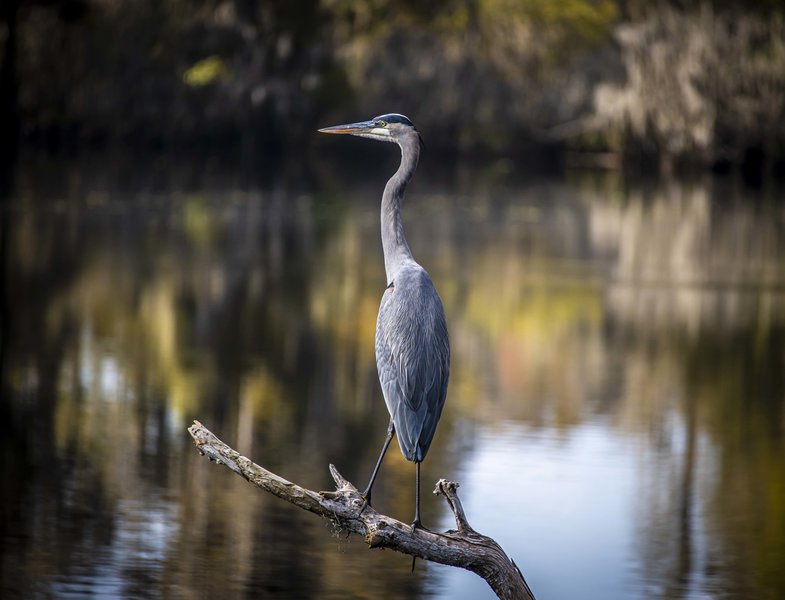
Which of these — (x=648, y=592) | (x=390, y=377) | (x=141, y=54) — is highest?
(x=141, y=54)

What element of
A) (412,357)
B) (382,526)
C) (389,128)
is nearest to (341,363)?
(389,128)

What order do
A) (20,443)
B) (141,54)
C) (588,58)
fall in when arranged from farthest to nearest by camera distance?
1. (588,58)
2. (141,54)
3. (20,443)

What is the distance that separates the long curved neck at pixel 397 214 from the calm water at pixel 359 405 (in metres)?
2.39

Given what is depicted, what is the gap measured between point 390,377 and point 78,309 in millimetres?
9906

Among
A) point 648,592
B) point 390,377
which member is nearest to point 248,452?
point 648,592

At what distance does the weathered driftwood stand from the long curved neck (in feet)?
2.61

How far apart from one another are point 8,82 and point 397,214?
35.8m

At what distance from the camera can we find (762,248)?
70.2 ft

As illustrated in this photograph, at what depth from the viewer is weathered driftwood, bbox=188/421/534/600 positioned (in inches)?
161

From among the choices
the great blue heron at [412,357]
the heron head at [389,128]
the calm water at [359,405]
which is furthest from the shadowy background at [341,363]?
the heron head at [389,128]

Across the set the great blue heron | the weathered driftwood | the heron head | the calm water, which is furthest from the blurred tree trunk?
the weathered driftwood

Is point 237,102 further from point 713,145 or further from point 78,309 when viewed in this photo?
point 78,309

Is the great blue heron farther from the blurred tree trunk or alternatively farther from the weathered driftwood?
the blurred tree trunk

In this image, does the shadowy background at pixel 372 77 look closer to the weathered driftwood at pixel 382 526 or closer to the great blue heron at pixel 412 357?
the great blue heron at pixel 412 357
